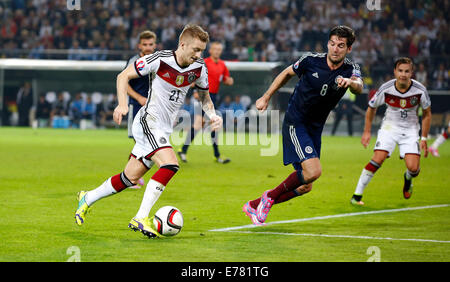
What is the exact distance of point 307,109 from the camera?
8.19 m

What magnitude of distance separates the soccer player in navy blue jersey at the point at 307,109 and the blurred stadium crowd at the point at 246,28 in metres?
19.5

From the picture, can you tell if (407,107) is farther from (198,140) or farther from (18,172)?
(198,140)

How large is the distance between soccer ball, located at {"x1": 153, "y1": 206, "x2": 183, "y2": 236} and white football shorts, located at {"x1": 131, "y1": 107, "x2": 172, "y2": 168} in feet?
2.14

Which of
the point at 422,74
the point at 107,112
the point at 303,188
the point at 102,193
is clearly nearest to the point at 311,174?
the point at 303,188

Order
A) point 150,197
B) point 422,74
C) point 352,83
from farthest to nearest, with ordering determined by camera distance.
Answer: point 422,74 → point 352,83 → point 150,197

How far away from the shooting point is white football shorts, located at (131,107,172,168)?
7.39 metres

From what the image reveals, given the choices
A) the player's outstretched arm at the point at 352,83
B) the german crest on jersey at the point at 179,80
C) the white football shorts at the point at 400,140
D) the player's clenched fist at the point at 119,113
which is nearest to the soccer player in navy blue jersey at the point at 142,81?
the german crest on jersey at the point at 179,80

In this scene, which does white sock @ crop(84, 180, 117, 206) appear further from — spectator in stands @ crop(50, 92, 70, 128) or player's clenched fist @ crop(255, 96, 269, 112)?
spectator in stands @ crop(50, 92, 70, 128)

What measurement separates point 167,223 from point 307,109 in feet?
7.16

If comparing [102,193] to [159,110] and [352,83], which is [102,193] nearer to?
[159,110]

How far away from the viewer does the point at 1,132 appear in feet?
86.3

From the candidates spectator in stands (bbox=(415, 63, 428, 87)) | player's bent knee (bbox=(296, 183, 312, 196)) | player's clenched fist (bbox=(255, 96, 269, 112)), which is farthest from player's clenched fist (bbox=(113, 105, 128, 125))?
spectator in stands (bbox=(415, 63, 428, 87))

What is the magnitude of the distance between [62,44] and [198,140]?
442 inches
